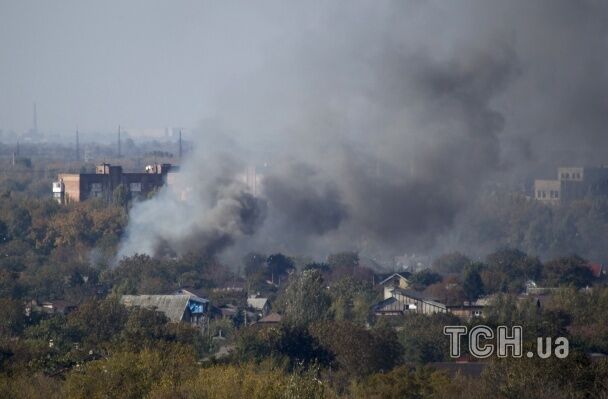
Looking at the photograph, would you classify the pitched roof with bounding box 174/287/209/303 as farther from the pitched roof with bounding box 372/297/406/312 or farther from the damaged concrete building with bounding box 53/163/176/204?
the damaged concrete building with bounding box 53/163/176/204

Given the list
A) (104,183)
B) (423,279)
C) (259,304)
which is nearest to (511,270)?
(423,279)

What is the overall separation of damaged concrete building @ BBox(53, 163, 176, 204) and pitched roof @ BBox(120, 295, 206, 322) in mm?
21820

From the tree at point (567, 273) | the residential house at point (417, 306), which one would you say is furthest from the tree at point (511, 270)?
the residential house at point (417, 306)

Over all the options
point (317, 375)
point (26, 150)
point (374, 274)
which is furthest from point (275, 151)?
point (26, 150)

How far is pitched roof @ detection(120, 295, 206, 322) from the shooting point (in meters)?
29.4

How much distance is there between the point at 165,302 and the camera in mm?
30234

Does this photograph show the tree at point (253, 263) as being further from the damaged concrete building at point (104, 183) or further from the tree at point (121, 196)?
the damaged concrete building at point (104, 183)

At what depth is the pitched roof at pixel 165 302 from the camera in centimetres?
2935

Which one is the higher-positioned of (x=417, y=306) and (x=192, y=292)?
(x=192, y=292)

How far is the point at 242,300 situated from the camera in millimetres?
32562

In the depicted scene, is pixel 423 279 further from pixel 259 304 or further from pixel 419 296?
pixel 259 304

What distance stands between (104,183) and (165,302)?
23.8 meters

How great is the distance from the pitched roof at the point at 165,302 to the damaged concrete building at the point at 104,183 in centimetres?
2182

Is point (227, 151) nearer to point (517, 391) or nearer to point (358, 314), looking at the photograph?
point (358, 314)
